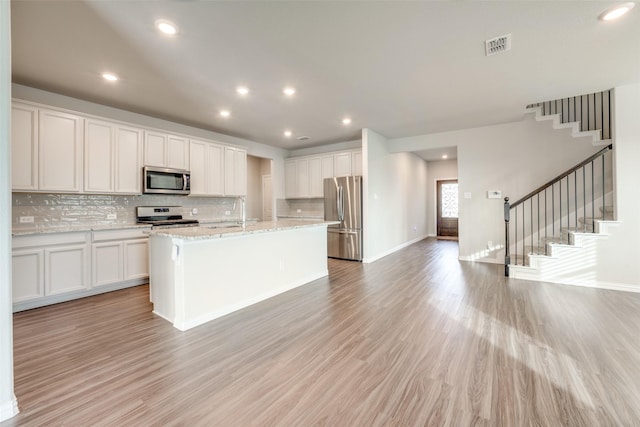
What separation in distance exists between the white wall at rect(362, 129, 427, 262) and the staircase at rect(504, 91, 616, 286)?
2.34m

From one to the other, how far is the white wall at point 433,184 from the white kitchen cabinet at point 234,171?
6.62 m

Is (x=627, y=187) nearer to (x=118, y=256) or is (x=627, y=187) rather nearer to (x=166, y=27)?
(x=166, y=27)

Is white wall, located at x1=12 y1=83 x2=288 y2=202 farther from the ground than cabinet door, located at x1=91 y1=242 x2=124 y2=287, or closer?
farther from the ground

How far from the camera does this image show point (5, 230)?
1.50m

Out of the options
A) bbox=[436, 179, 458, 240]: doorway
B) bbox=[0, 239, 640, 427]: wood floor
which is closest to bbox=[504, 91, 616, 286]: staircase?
bbox=[0, 239, 640, 427]: wood floor

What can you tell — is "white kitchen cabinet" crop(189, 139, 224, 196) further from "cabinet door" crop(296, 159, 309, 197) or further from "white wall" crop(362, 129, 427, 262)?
"white wall" crop(362, 129, 427, 262)

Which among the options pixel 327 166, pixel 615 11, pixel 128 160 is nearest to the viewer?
pixel 615 11

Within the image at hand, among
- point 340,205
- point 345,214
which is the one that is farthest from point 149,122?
point 345,214

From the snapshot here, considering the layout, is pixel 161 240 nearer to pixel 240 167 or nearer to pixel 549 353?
pixel 240 167

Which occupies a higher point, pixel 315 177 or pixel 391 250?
pixel 315 177

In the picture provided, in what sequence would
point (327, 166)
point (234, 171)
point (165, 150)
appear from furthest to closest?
point (327, 166)
point (234, 171)
point (165, 150)

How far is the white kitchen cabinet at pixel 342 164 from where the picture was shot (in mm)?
6113

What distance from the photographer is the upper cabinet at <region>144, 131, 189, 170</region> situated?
427cm

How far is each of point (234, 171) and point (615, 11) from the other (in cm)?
540
